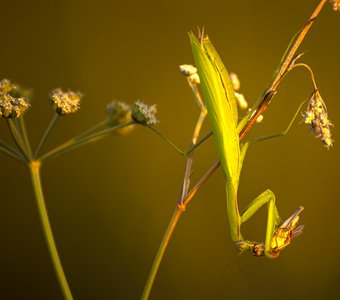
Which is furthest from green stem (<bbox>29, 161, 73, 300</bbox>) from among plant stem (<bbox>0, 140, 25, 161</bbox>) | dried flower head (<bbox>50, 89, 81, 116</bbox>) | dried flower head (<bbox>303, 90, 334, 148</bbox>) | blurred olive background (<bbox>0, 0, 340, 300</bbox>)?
blurred olive background (<bbox>0, 0, 340, 300</bbox>)

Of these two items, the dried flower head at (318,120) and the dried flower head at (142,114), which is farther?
the dried flower head at (142,114)

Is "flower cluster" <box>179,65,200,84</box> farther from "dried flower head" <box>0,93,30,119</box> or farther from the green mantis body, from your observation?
"dried flower head" <box>0,93,30,119</box>

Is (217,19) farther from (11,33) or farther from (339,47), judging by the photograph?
(11,33)

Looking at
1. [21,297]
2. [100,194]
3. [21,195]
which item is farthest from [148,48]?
Answer: [21,297]

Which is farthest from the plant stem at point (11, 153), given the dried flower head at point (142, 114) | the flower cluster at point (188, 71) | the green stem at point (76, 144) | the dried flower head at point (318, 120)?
the dried flower head at point (318, 120)

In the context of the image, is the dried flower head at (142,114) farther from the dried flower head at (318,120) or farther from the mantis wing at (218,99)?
the dried flower head at (318,120)

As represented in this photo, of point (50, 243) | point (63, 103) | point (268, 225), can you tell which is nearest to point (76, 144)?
point (63, 103)
